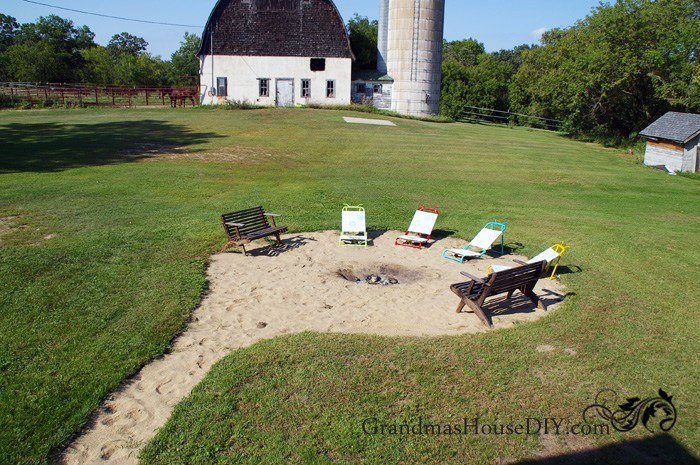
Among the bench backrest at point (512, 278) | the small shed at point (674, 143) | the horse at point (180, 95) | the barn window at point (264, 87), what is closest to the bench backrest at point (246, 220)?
the bench backrest at point (512, 278)

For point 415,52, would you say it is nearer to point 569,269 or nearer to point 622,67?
point 622,67

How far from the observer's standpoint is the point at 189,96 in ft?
141

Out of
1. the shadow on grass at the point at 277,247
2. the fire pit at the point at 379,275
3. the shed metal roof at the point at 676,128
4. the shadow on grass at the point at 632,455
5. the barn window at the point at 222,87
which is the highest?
the barn window at the point at 222,87

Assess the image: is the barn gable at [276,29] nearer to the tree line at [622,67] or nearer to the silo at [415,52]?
the silo at [415,52]

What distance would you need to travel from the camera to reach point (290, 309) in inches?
373

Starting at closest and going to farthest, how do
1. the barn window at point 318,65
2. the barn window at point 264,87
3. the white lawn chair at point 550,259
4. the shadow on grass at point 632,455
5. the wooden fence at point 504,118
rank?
1. the shadow on grass at point 632,455
2. the white lawn chair at point 550,259
3. the barn window at point 264,87
4. the barn window at point 318,65
5. the wooden fence at point 504,118

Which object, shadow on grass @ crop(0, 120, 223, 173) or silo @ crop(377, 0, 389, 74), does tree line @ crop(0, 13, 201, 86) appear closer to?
silo @ crop(377, 0, 389, 74)

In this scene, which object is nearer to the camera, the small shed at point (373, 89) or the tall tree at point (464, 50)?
the small shed at point (373, 89)

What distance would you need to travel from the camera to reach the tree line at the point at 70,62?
54906 millimetres

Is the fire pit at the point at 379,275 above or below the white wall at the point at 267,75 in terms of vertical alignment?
below

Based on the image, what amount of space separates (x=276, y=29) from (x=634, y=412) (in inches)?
1597

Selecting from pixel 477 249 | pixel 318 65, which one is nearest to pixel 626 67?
pixel 318 65

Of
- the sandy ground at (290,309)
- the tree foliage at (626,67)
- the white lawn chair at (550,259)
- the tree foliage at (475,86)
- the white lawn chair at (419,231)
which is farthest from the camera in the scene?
the tree foliage at (475,86)

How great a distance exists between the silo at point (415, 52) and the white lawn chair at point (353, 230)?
108 feet
